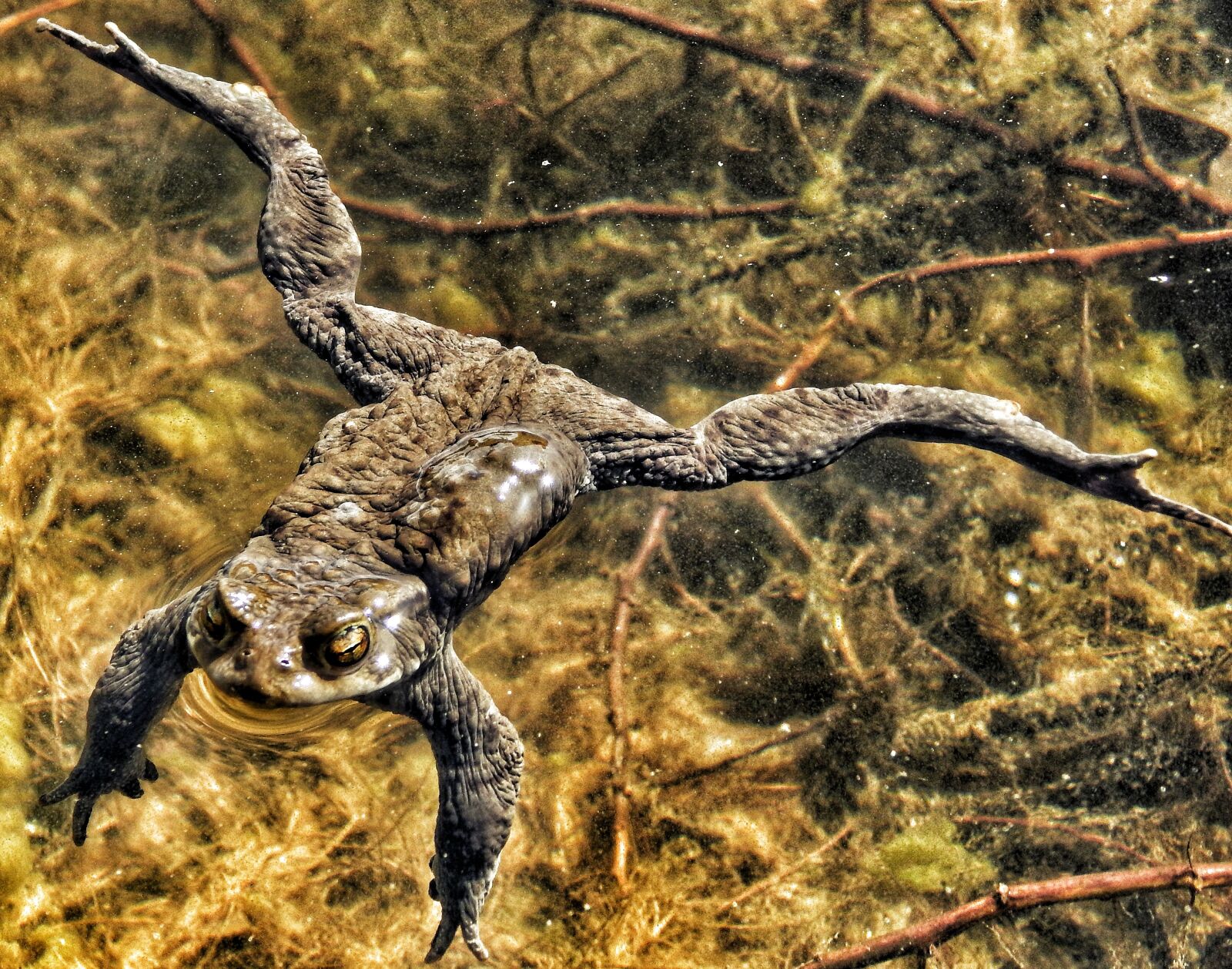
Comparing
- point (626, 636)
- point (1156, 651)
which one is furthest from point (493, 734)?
point (1156, 651)

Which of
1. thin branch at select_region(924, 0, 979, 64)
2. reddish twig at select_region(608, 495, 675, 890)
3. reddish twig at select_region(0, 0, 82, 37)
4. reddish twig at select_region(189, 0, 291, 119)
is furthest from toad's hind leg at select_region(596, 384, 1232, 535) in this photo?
reddish twig at select_region(0, 0, 82, 37)

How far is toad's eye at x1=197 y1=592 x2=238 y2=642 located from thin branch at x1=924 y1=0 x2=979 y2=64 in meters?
4.11

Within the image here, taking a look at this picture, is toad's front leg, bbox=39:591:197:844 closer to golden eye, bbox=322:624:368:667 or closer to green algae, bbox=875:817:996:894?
golden eye, bbox=322:624:368:667

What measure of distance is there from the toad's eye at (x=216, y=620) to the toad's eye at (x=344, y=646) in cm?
25

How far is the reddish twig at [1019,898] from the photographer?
12.8 feet

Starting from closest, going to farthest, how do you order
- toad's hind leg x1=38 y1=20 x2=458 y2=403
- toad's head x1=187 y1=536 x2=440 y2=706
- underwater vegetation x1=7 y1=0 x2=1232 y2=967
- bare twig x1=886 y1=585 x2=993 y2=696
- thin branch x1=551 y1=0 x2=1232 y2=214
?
toad's head x1=187 y1=536 x2=440 y2=706, toad's hind leg x1=38 y1=20 x2=458 y2=403, underwater vegetation x1=7 y1=0 x2=1232 y2=967, bare twig x1=886 y1=585 x2=993 y2=696, thin branch x1=551 y1=0 x2=1232 y2=214

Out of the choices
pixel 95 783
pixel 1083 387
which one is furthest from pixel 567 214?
pixel 95 783

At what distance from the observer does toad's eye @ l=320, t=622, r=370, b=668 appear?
238 centimetres

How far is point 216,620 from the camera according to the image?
2422 mm

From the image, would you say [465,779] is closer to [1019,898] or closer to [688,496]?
[688,496]

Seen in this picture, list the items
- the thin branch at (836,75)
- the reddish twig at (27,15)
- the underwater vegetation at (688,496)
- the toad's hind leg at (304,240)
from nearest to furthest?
1. the toad's hind leg at (304,240)
2. the underwater vegetation at (688,496)
3. the reddish twig at (27,15)
4. the thin branch at (836,75)

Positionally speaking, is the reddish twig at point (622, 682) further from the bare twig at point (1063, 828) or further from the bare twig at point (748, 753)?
the bare twig at point (1063, 828)

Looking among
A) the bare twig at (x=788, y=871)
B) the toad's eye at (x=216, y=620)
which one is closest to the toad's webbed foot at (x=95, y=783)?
the toad's eye at (x=216, y=620)

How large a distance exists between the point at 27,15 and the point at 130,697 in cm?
327
